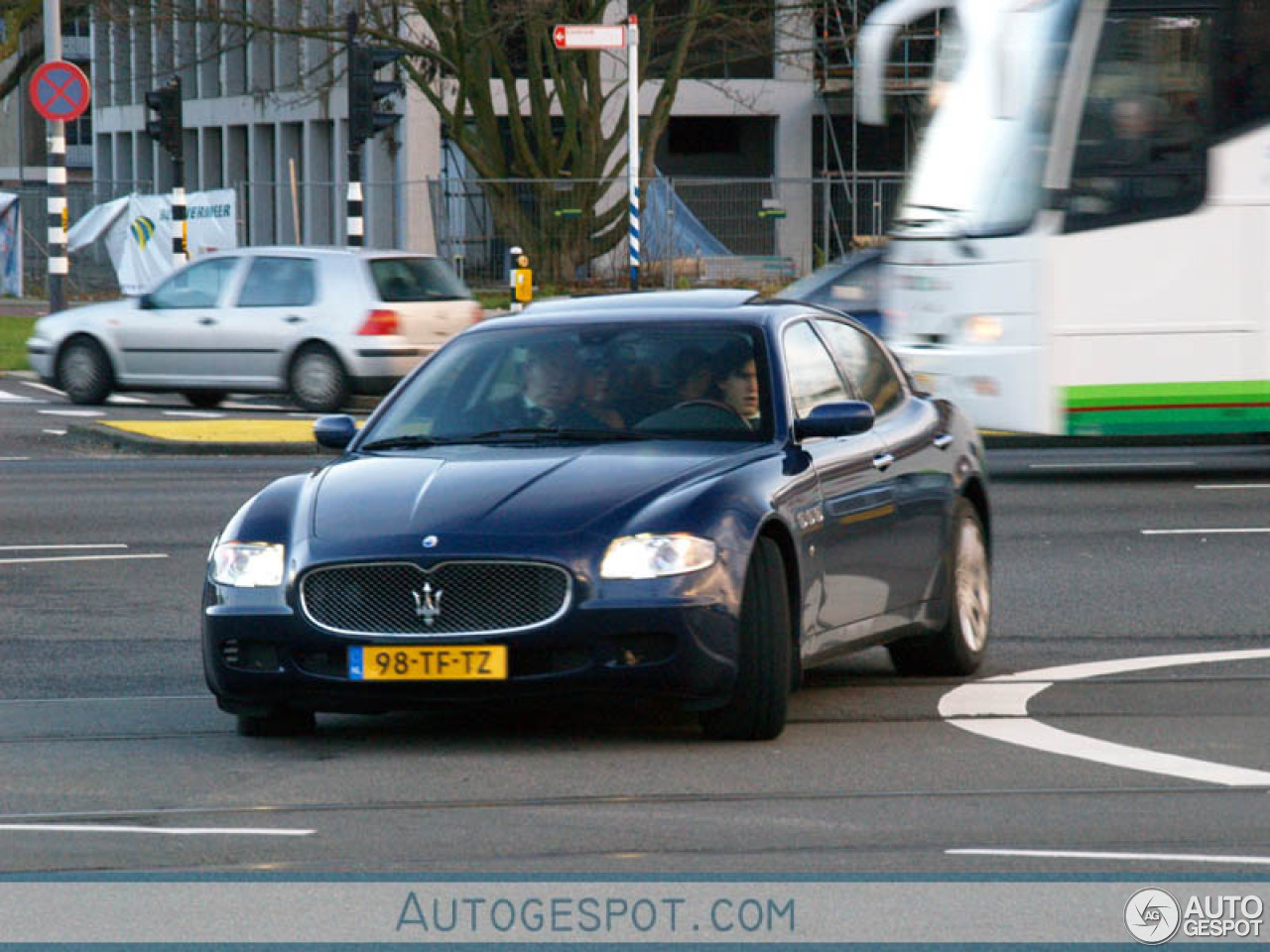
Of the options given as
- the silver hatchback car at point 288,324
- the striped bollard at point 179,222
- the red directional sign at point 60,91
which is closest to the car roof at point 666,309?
the silver hatchback car at point 288,324

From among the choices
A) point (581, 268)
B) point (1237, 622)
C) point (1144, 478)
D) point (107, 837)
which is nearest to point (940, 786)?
point (107, 837)

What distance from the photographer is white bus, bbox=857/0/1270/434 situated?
17.2 m

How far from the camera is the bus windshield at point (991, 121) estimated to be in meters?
17.3

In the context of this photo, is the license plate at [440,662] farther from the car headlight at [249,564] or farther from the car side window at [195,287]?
the car side window at [195,287]

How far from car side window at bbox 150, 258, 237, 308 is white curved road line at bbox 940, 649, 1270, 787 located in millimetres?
17451

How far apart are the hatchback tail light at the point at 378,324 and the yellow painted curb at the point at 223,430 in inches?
74.1

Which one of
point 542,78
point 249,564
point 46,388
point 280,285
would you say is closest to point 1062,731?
point 249,564

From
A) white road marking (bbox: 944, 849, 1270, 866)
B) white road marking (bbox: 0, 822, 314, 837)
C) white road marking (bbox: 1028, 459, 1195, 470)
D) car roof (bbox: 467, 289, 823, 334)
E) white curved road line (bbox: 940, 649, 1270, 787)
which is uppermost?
car roof (bbox: 467, 289, 823, 334)

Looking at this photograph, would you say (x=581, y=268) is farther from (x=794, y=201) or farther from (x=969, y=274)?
(x=969, y=274)

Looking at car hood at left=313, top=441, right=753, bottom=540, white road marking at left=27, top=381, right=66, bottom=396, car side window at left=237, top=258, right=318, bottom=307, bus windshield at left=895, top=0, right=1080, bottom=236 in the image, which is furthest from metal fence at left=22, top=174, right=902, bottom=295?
car hood at left=313, top=441, right=753, bottom=540

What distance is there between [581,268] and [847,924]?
40878 mm

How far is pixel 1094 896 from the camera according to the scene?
5836 mm

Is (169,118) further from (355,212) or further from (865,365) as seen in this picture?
(865,365)

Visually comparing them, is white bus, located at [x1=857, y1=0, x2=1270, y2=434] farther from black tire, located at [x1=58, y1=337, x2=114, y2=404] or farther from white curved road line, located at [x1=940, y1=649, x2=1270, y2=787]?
black tire, located at [x1=58, y1=337, x2=114, y2=404]
